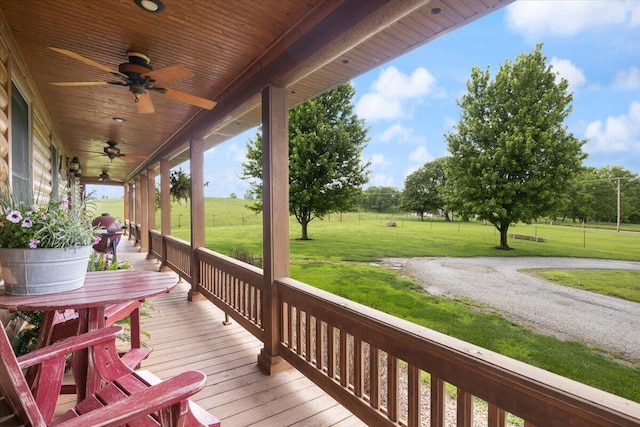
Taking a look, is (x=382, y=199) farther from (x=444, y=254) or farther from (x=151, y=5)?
(x=151, y=5)

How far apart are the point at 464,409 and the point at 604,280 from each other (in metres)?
7.09

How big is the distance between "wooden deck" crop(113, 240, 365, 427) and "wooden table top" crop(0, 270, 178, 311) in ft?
3.08

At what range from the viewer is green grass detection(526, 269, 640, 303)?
557cm

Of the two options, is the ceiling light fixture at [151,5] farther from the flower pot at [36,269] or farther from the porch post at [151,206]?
the porch post at [151,206]

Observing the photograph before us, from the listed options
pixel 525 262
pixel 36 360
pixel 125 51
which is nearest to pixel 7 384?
pixel 36 360

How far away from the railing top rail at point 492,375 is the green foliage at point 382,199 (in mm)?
9933

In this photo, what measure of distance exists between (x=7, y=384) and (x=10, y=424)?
12 centimetres

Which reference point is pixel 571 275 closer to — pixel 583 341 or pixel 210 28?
pixel 583 341

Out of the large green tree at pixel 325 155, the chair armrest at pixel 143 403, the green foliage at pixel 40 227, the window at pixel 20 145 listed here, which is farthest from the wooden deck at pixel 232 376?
the large green tree at pixel 325 155

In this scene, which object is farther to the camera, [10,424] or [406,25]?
[406,25]

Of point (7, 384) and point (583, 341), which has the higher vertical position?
point (7, 384)

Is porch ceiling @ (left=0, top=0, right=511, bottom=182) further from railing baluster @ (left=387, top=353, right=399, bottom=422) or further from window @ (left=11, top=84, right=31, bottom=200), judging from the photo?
railing baluster @ (left=387, top=353, right=399, bottom=422)

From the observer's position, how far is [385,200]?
1228 centimetres

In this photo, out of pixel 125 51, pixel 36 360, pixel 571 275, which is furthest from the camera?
pixel 571 275
